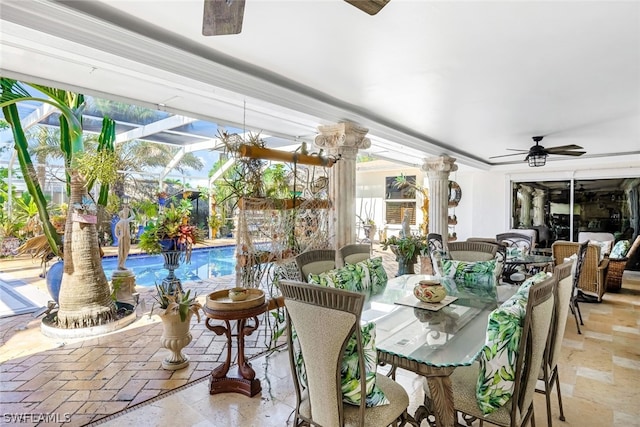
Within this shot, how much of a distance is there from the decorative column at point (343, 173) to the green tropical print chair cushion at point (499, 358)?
2379 mm

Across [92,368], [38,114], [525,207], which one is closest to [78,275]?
[92,368]

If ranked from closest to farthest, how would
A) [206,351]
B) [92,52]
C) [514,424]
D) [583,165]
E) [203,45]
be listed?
1. [514,424]
2. [92,52]
3. [203,45]
4. [206,351]
5. [583,165]

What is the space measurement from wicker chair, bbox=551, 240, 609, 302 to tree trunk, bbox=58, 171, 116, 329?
5787mm

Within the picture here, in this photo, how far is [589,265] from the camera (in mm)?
4930

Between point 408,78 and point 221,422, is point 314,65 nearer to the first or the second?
point 408,78

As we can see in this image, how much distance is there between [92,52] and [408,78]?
234 centimetres

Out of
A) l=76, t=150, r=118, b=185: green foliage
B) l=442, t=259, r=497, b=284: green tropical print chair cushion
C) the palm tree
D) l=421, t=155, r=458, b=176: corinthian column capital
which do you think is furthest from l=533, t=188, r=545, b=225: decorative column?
the palm tree

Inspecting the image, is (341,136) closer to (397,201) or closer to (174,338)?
(174,338)

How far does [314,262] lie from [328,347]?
50.8 inches

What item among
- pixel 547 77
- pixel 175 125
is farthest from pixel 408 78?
pixel 175 125

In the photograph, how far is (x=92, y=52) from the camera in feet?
7.22

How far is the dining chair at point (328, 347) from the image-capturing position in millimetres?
1364

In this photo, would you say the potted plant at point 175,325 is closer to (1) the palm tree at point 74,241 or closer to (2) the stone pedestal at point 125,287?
(1) the palm tree at point 74,241

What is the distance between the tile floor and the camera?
227cm
